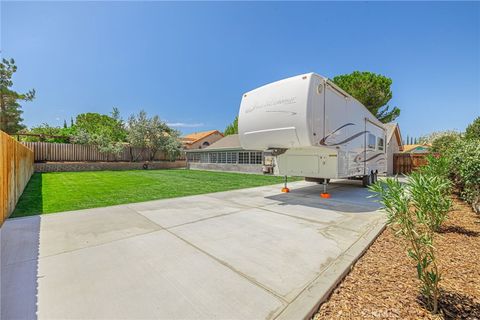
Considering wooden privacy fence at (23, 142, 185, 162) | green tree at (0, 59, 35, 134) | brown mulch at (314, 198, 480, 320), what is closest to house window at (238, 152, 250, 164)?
wooden privacy fence at (23, 142, 185, 162)

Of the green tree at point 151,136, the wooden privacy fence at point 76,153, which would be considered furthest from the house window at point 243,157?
the wooden privacy fence at point 76,153

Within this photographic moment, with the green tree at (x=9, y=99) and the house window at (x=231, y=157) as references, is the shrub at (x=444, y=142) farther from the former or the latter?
the green tree at (x=9, y=99)

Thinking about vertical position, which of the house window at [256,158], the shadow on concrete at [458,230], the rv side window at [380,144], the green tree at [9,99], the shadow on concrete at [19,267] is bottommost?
the shadow on concrete at [458,230]

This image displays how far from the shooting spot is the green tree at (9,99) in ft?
55.0

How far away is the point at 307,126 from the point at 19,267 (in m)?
5.87

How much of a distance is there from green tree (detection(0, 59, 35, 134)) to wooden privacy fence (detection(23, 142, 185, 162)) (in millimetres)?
4415

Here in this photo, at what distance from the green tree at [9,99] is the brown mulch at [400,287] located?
25472mm

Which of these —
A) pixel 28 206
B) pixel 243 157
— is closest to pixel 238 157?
pixel 243 157

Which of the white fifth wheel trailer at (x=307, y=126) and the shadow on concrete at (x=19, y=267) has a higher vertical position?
the white fifth wheel trailer at (x=307, y=126)

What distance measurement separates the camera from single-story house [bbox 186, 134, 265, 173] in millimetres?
17297

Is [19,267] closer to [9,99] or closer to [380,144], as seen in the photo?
[380,144]

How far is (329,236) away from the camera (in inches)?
153

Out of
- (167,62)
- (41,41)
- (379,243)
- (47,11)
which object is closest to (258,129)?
(379,243)

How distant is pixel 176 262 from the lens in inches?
111
